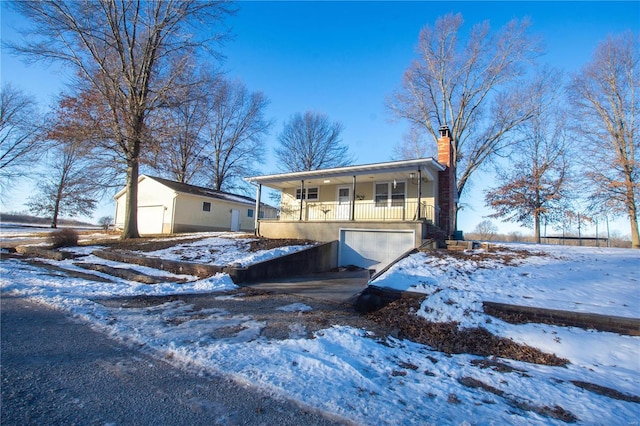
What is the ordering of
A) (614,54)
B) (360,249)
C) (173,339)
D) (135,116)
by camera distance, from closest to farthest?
(173,339) < (360,249) < (135,116) < (614,54)

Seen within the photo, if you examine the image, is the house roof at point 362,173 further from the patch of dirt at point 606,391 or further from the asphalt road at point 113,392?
the asphalt road at point 113,392

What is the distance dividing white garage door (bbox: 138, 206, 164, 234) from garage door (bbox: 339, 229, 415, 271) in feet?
48.9

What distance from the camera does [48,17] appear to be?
44.5ft

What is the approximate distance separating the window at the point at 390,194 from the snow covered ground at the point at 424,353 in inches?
300

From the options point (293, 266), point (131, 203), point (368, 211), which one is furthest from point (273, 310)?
point (131, 203)

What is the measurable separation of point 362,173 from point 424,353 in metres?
10.4

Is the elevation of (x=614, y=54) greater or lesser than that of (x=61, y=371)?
greater

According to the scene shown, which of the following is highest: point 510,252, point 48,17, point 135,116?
point 48,17

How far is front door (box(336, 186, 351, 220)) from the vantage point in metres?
15.7

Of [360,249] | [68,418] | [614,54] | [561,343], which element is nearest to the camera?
[68,418]

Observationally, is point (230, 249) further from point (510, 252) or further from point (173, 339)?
point (510, 252)

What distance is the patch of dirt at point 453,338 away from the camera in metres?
4.00

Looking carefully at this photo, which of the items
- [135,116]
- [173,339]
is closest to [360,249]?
[173,339]

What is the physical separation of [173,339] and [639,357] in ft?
19.1
